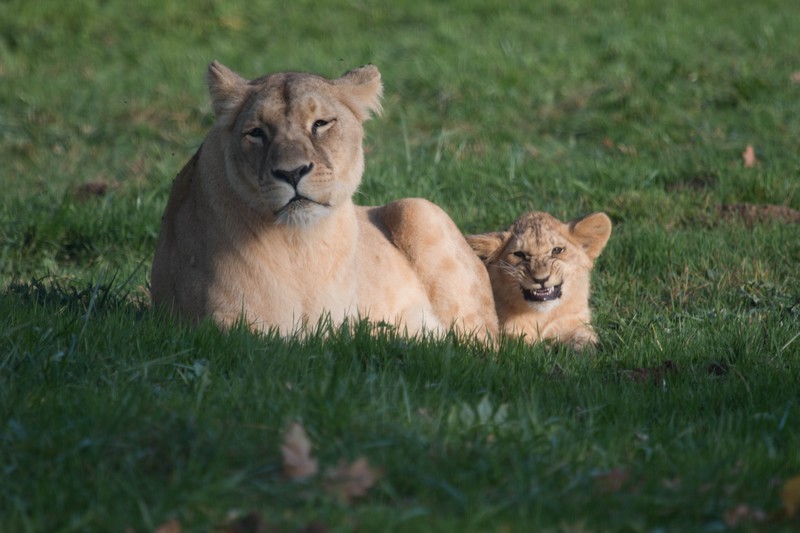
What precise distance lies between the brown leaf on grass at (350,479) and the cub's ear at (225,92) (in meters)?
2.58

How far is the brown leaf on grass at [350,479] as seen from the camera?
3203mm

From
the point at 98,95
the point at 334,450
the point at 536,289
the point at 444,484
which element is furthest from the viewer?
the point at 98,95

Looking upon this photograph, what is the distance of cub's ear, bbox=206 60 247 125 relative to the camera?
546 cm

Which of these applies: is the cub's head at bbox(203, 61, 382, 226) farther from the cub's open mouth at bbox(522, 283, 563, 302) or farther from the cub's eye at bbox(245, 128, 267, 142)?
the cub's open mouth at bbox(522, 283, 563, 302)

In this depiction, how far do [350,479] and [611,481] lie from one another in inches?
30.4

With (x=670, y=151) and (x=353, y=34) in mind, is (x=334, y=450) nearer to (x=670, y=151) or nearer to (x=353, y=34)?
(x=670, y=151)

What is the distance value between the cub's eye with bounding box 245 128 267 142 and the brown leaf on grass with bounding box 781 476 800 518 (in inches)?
113

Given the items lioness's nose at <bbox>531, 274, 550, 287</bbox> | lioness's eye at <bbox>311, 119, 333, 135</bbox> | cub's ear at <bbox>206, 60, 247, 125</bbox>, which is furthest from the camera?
lioness's nose at <bbox>531, 274, 550, 287</bbox>

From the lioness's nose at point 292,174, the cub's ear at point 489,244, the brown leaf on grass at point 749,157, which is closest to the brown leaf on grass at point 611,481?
the lioness's nose at point 292,174

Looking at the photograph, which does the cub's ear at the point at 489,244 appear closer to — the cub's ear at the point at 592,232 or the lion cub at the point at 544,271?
the lion cub at the point at 544,271

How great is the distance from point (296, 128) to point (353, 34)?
8731 mm

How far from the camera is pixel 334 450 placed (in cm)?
348

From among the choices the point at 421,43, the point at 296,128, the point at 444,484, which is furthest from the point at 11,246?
the point at 421,43

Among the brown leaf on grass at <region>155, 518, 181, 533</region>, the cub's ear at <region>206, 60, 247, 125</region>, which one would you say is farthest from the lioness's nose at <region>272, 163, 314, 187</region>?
the brown leaf on grass at <region>155, 518, 181, 533</region>
